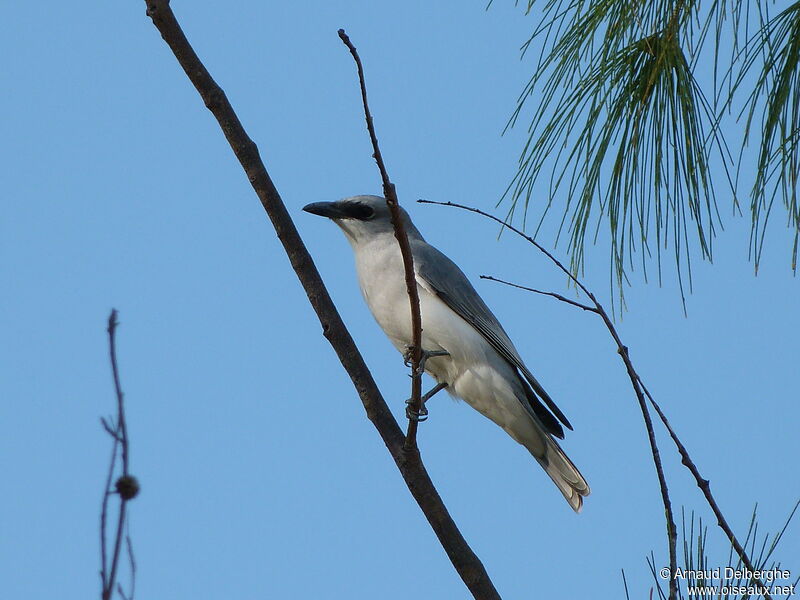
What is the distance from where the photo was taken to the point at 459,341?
15.1 feet

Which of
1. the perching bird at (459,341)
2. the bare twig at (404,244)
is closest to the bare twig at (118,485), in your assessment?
the bare twig at (404,244)

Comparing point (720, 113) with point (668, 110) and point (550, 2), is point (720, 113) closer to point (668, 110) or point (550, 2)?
point (668, 110)

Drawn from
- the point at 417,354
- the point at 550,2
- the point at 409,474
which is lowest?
the point at 409,474

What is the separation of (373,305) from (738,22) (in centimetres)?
208

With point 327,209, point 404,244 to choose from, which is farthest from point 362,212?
point 404,244

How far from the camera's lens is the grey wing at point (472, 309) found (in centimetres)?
470

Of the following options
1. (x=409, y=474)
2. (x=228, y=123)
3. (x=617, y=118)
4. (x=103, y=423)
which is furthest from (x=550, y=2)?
(x=103, y=423)

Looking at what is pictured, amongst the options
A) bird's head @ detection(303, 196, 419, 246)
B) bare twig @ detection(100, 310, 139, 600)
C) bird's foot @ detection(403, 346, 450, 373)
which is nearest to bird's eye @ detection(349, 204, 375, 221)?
bird's head @ detection(303, 196, 419, 246)

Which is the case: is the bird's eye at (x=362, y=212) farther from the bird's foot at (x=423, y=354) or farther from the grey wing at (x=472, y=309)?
the bird's foot at (x=423, y=354)

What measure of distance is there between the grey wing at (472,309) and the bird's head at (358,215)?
209 millimetres

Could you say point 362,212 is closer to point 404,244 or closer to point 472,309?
point 472,309

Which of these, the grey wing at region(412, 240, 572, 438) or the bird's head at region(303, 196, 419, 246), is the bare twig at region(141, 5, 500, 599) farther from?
the bird's head at region(303, 196, 419, 246)

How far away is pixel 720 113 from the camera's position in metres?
3.09

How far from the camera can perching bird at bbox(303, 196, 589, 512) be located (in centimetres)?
457
